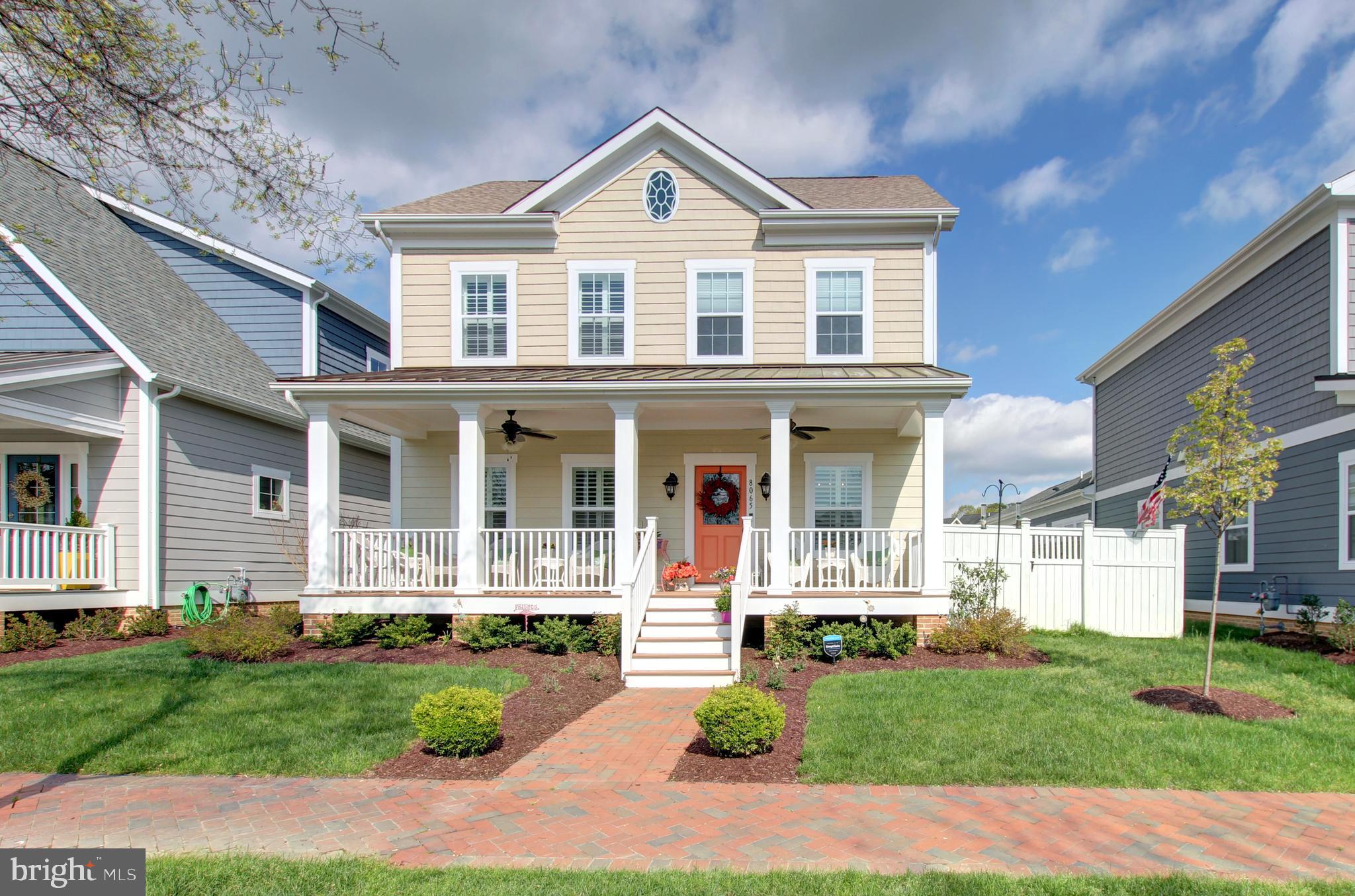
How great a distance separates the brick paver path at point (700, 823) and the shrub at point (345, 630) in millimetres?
5253

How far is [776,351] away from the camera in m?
13.6

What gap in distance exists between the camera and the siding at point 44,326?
42.9 ft

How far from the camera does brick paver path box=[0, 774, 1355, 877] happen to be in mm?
4738

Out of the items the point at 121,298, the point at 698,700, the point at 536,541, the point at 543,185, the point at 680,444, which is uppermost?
the point at 543,185

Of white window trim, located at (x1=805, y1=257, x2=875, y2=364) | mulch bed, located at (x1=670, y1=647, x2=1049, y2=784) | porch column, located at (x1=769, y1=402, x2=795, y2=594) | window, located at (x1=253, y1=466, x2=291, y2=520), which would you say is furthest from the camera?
window, located at (x1=253, y1=466, x2=291, y2=520)

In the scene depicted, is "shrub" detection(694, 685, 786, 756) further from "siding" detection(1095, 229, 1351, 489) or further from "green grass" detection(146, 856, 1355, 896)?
"siding" detection(1095, 229, 1351, 489)

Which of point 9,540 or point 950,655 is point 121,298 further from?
point 950,655

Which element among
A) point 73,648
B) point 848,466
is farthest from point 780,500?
point 73,648

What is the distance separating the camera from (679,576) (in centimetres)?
1258

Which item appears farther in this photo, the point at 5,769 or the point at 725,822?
the point at 5,769

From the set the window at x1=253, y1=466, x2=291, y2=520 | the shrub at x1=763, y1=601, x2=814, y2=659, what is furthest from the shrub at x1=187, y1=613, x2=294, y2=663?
the shrub at x1=763, y1=601, x2=814, y2=659

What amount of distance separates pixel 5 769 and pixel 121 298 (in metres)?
10.6

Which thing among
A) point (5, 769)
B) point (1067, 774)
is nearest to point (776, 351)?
point (1067, 774)

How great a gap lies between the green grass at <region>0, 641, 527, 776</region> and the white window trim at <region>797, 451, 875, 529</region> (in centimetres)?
611
